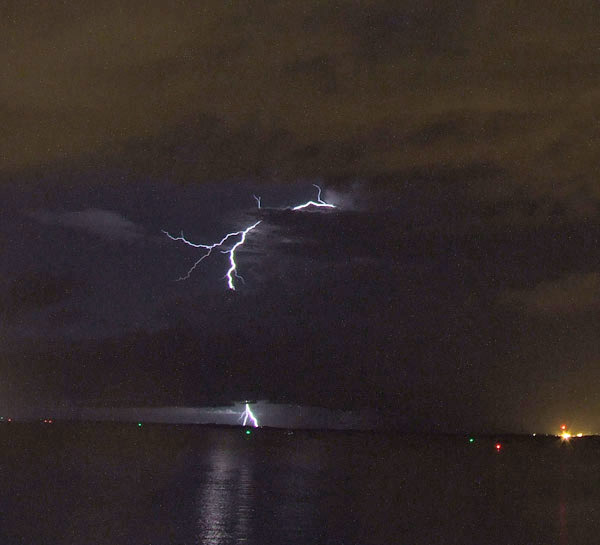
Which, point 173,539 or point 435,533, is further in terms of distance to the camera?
point 435,533

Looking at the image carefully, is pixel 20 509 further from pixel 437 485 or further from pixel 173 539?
pixel 437 485

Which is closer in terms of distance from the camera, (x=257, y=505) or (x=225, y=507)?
(x=225, y=507)

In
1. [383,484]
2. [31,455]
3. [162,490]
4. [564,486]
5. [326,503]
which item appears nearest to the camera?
[326,503]

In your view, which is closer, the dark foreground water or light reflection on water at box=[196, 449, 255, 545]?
light reflection on water at box=[196, 449, 255, 545]

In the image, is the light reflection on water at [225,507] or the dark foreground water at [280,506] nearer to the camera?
the light reflection on water at [225,507]

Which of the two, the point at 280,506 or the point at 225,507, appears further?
the point at 280,506

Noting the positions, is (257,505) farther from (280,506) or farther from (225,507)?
(225,507)

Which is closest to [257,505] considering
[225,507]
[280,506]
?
[280,506]

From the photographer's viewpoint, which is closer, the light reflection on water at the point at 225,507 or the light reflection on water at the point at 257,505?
the light reflection on water at the point at 225,507

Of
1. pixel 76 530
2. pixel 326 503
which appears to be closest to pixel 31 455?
pixel 326 503

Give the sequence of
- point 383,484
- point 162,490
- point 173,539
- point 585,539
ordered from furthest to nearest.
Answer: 1. point 383,484
2. point 162,490
3. point 585,539
4. point 173,539

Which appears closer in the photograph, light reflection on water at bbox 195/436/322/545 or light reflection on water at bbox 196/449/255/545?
light reflection on water at bbox 196/449/255/545
